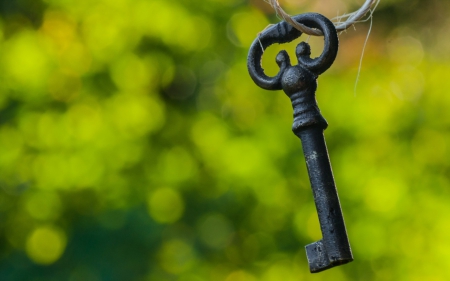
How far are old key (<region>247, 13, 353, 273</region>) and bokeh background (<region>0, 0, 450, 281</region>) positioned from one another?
2.31 meters

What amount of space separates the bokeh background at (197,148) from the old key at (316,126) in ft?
7.57

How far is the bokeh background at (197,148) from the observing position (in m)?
3.31

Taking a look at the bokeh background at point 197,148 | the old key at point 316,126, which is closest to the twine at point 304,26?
the old key at point 316,126

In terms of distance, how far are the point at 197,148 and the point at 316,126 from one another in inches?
102

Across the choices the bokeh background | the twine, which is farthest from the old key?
the bokeh background

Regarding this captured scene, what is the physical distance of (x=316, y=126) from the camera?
3.08 feet

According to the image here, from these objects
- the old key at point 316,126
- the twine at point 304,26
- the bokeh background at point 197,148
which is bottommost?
the old key at point 316,126

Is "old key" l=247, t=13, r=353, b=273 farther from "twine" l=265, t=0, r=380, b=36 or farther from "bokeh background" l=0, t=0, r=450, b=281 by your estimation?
"bokeh background" l=0, t=0, r=450, b=281

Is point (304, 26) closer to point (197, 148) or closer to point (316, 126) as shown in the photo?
point (316, 126)

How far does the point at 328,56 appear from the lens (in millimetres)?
927

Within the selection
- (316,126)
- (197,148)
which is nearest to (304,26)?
(316,126)

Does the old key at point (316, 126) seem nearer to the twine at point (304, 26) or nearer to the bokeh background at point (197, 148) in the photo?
the twine at point (304, 26)

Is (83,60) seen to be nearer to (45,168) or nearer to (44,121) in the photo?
(44,121)

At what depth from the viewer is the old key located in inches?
36.0
